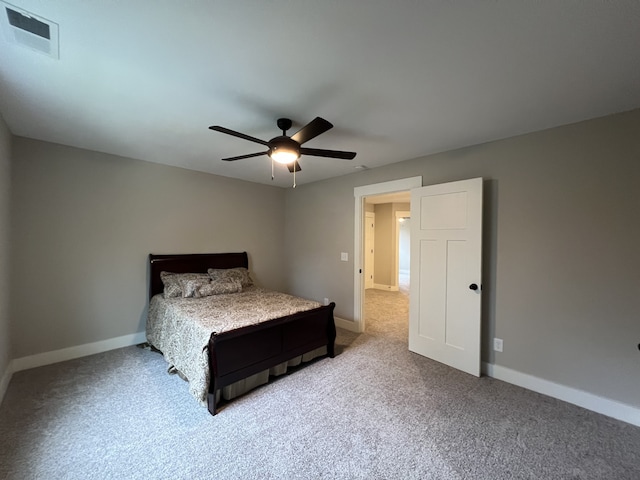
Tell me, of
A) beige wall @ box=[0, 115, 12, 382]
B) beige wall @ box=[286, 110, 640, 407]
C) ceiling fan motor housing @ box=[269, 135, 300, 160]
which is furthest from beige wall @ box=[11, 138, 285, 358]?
beige wall @ box=[286, 110, 640, 407]

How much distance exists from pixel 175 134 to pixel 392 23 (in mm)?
2296

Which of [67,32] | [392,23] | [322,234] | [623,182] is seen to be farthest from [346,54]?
[322,234]

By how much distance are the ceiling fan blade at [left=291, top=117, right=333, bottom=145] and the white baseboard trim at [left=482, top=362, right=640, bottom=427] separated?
9.47ft

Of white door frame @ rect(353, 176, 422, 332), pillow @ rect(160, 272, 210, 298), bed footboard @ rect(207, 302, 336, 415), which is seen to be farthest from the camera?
white door frame @ rect(353, 176, 422, 332)

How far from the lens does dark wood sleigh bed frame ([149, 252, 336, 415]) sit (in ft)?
7.12

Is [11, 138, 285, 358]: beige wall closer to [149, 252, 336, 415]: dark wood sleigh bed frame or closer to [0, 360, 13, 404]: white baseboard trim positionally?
[0, 360, 13, 404]: white baseboard trim

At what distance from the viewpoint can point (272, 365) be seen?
8.34 ft

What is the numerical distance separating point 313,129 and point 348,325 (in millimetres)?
3104

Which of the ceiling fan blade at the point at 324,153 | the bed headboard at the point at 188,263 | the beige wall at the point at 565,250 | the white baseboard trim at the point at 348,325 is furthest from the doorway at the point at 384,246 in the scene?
the ceiling fan blade at the point at 324,153

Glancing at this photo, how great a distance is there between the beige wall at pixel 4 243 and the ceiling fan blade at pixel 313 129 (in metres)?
2.65

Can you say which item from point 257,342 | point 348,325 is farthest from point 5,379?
point 348,325

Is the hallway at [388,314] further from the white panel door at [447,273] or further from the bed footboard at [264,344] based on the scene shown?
the bed footboard at [264,344]

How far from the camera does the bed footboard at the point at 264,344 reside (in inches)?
85.1

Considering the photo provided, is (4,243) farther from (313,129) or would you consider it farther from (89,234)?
(313,129)
